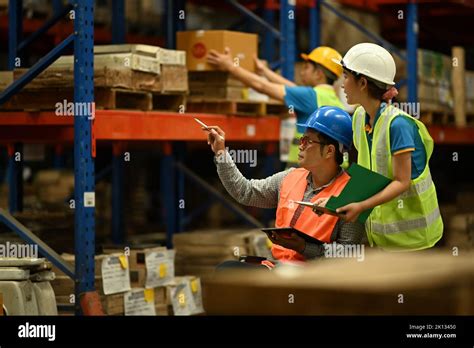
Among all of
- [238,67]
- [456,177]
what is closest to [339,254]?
[238,67]

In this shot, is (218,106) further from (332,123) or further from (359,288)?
(359,288)

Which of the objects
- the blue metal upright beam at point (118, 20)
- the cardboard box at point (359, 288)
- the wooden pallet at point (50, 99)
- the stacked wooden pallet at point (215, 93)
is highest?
the blue metal upright beam at point (118, 20)

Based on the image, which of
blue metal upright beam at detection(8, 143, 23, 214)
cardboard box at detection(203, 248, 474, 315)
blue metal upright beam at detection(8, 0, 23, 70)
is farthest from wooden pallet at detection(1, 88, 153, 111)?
cardboard box at detection(203, 248, 474, 315)

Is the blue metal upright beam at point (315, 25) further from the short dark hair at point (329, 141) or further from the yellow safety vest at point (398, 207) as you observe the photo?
the yellow safety vest at point (398, 207)

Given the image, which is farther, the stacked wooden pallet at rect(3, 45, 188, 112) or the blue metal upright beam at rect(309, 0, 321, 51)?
the blue metal upright beam at rect(309, 0, 321, 51)

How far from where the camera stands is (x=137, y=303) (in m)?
8.67

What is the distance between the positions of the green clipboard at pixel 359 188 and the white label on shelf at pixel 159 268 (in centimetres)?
362

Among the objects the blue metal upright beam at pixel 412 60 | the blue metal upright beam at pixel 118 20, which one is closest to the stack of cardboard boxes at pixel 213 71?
the blue metal upright beam at pixel 118 20

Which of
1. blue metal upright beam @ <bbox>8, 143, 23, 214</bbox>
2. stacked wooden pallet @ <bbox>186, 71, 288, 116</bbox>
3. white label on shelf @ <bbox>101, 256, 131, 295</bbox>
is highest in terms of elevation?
stacked wooden pallet @ <bbox>186, 71, 288, 116</bbox>

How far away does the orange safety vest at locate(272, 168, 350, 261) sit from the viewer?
589cm

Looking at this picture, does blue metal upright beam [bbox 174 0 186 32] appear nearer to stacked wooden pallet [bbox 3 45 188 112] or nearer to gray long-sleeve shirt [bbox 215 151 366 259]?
stacked wooden pallet [bbox 3 45 188 112]

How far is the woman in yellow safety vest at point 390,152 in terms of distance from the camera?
220 inches

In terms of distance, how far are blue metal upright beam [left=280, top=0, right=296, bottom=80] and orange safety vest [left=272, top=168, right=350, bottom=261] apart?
4308 mm

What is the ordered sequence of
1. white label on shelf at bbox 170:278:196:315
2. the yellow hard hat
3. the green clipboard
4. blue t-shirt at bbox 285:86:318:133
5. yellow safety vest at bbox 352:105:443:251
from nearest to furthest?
the green clipboard
yellow safety vest at bbox 352:105:443:251
blue t-shirt at bbox 285:86:318:133
the yellow hard hat
white label on shelf at bbox 170:278:196:315
